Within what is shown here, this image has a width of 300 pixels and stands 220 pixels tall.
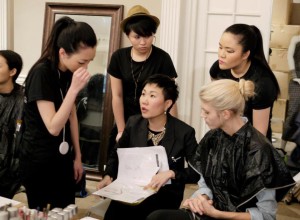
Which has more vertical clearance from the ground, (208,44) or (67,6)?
(67,6)

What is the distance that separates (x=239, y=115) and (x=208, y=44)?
5.62 ft

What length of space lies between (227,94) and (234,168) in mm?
280

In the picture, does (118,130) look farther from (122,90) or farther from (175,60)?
(175,60)

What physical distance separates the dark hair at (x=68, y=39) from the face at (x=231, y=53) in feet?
2.41

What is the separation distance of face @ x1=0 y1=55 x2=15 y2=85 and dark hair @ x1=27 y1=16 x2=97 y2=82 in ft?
2.33

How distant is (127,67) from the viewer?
2.36 metres

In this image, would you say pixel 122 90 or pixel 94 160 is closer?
pixel 122 90

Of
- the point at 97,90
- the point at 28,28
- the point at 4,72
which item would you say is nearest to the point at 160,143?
the point at 4,72

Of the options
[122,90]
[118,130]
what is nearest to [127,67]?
[122,90]

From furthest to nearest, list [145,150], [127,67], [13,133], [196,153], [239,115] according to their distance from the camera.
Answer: [127,67], [13,133], [145,150], [196,153], [239,115]

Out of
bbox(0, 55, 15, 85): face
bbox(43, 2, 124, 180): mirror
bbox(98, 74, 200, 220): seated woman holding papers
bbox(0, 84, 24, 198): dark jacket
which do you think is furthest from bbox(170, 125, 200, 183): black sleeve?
bbox(43, 2, 124, 180): mirror

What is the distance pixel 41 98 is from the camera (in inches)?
60.4

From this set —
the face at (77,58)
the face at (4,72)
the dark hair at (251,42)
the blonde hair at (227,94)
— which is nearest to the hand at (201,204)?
the blonde hair at (227,94)

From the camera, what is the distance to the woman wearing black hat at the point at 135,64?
2.30 m
